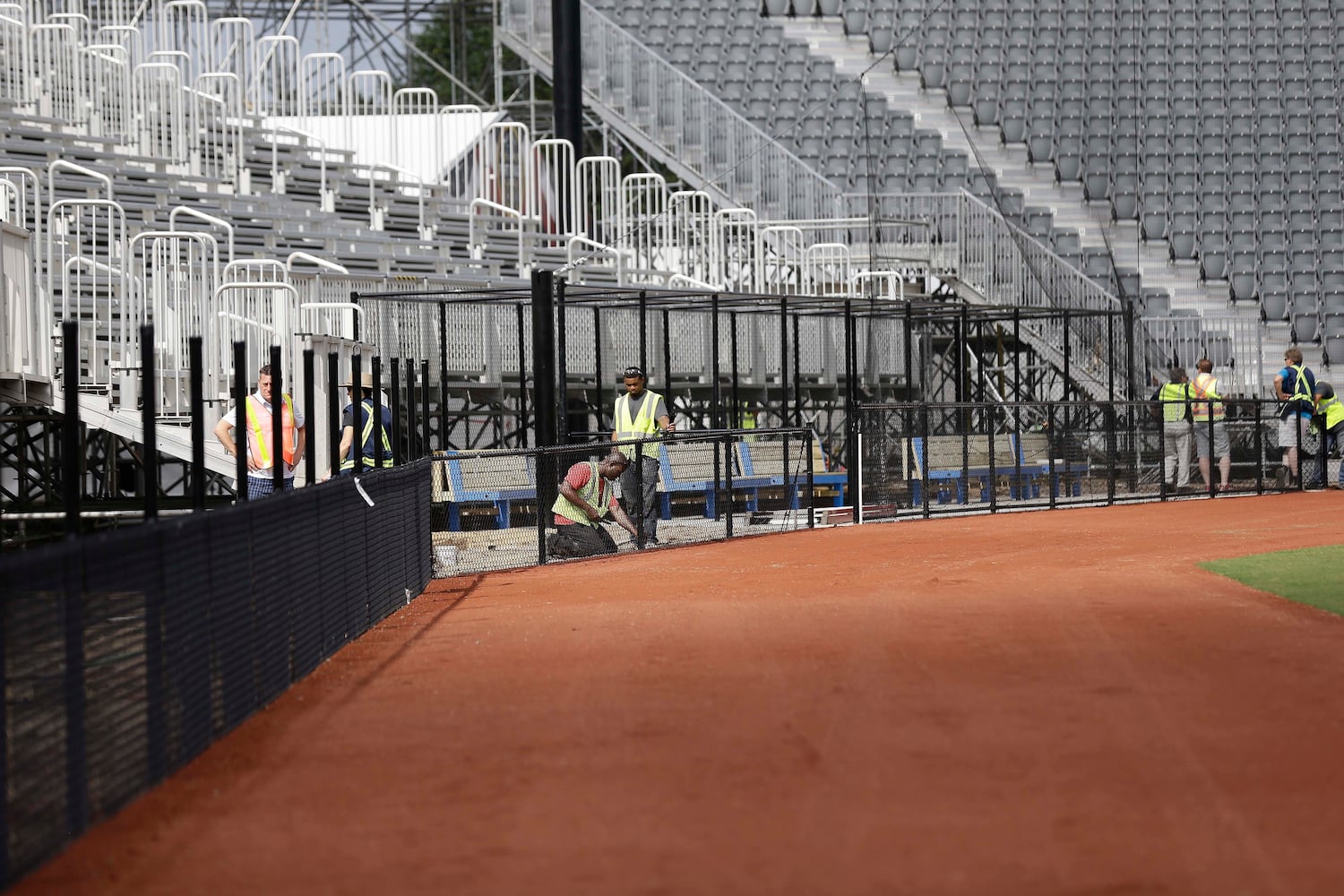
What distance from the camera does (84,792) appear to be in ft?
22.4

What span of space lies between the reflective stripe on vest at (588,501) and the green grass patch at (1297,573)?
19.1 ft

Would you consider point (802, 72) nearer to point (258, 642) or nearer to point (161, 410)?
point (161, 410)

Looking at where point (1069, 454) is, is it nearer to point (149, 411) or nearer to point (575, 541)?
point (575, 541)

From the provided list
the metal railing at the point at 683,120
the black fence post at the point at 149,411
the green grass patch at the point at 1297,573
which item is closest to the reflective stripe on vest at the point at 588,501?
the green grass patch at the point at 1297,573

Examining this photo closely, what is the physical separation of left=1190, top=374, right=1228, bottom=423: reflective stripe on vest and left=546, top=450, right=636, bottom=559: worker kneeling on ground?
34.3ft

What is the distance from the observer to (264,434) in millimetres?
15664

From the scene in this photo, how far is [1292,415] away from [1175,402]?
2.99 metres

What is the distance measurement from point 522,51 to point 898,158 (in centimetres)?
960

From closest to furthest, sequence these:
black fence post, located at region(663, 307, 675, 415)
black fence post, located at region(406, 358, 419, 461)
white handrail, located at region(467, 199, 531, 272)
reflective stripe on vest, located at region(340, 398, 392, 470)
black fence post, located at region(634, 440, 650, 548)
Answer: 1. black fence post, located at region(406, 358, 419, 461)
2. reflective stripe on vest, located at region(340, 398, 392, 470)
3. black fence post, located at region(634, 440, 650, 548)
4. black fence post, located at region(663, 307, 675, 415)
5. white handrail, located at region(467, 199, 531, 272)

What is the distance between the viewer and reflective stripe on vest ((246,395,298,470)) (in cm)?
1538

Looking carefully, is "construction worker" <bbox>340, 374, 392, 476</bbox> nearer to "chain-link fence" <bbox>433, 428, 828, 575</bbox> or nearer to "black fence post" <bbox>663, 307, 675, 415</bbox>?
"chain-link fence" <bbox>433, 428, 828, 575</bbox>

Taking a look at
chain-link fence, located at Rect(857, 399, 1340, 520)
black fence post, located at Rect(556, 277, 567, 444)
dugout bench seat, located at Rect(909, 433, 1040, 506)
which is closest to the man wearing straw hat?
black fence post, located at Rect(556, 277, 567, 444)

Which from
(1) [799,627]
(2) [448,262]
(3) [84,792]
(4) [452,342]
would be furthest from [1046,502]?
(3) [84,792]

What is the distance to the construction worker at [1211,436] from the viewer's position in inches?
1003
